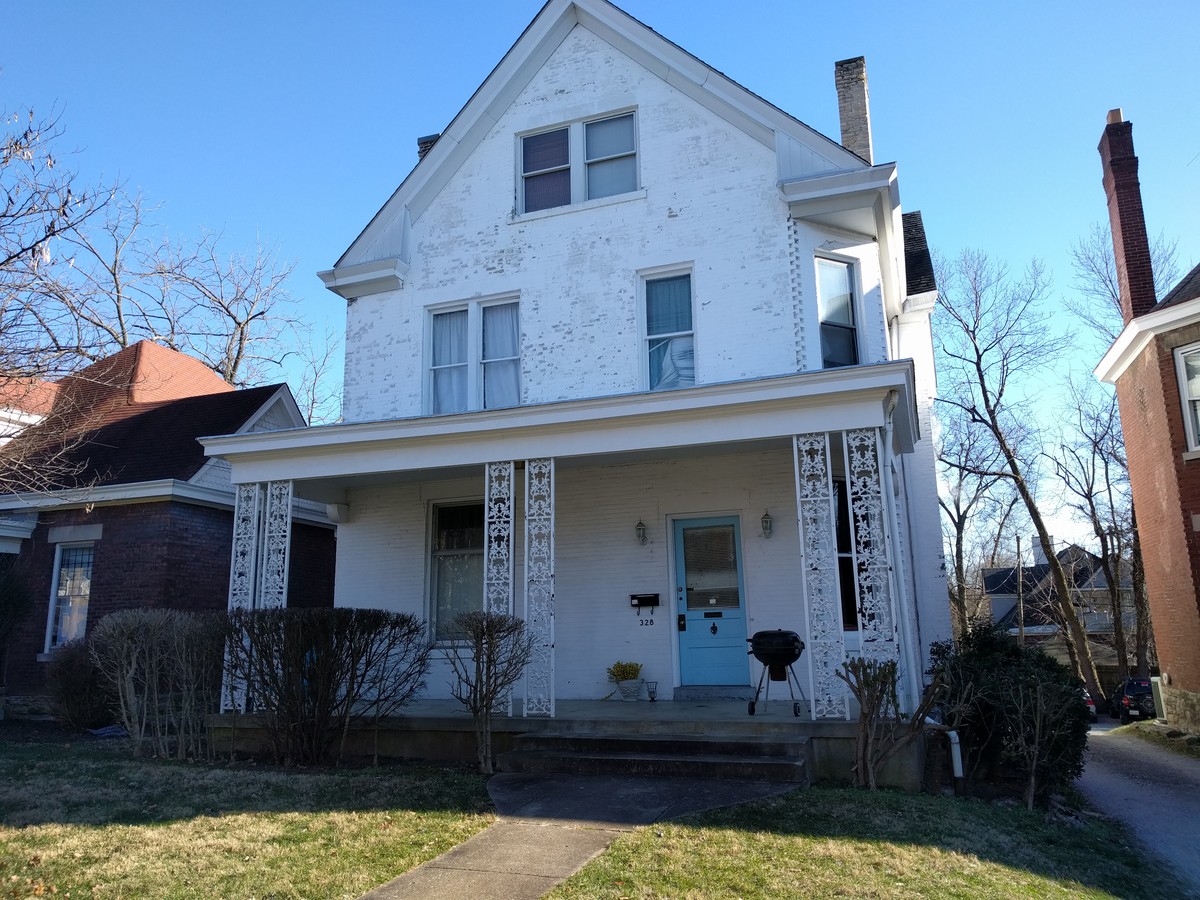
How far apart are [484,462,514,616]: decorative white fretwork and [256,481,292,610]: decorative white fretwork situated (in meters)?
2.46

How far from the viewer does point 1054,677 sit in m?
9.09

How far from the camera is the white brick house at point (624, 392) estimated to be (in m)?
9.39

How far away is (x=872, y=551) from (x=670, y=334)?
450 centimetres

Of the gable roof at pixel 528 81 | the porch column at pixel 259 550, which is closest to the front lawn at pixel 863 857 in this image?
the porch column at pixel 259 550

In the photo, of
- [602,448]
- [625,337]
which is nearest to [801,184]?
[625,337]

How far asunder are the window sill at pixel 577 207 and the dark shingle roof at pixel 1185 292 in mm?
8848

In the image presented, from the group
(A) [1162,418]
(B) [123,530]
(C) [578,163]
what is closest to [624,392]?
(C) [578,163]

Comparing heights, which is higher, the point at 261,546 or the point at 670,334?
the point at 670,334

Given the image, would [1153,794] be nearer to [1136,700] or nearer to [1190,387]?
[1190,387]

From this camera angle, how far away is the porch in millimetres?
7738

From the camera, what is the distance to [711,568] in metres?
Answer: 11.3

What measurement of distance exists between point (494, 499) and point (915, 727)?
4914mm

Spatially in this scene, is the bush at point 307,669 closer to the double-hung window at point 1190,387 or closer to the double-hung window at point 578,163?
the double-hung window at point 578,163

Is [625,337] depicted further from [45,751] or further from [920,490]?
[45,751]
